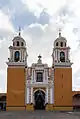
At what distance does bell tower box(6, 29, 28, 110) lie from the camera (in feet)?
108

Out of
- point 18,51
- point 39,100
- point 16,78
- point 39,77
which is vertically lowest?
point 39,100

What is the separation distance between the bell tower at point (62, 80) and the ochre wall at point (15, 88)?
12.8ft

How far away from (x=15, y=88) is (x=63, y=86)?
5.59m

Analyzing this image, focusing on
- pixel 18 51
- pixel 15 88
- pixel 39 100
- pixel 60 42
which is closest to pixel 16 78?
pixel 15 88

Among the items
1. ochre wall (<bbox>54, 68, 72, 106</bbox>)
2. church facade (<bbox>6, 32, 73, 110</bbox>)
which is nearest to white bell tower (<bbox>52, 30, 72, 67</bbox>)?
church facade (<bbox>6, 32, 73, 110</bbox>)

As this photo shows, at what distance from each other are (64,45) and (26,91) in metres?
7.42

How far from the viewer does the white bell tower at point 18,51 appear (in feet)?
114

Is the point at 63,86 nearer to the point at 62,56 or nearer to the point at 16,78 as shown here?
the point at 62,56

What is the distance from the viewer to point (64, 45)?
35.6 meters

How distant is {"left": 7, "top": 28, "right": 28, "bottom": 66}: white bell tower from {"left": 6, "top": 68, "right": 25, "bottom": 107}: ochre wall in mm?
1401

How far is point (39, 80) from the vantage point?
35031mm

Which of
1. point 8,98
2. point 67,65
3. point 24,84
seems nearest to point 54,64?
point 67,65

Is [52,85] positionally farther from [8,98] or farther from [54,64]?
[8,98]

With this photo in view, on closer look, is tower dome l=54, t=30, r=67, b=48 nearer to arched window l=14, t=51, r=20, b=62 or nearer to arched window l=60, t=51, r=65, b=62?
arched window l=60, t=51, r=65, b=62
